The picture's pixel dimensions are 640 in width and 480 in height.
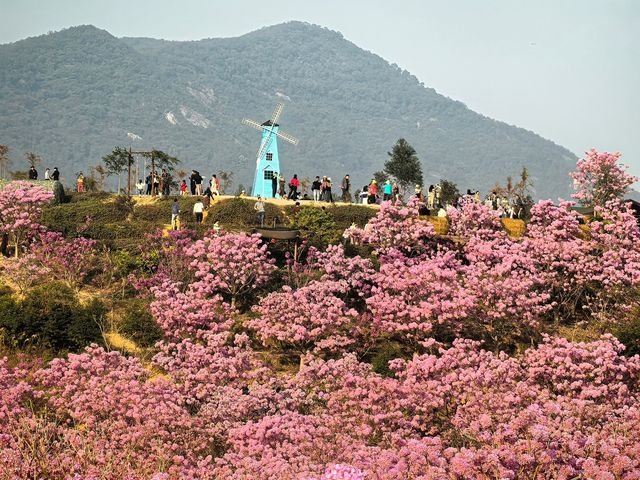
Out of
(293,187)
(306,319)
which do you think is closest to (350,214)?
(293,187)

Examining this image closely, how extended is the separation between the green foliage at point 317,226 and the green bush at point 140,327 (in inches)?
342

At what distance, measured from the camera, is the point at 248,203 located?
144 ft

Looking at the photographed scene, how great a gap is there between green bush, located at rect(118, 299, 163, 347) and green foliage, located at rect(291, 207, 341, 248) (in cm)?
869

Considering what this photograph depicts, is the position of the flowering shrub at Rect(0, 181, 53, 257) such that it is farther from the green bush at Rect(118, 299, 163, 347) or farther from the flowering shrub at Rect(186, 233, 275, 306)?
the green bush at Rect(118, 299, 163, 347)

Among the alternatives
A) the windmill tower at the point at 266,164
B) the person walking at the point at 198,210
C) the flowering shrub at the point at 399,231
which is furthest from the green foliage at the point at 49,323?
the windmill tower at the point at 266,164

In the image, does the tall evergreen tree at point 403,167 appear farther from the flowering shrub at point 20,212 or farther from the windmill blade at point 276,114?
the flowering shrub at point 20,212

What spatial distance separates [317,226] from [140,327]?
38.6 feet

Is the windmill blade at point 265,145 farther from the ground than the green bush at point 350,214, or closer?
farther from the ground

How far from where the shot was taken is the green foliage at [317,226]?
3653 cm

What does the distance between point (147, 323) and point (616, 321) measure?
48.7 ft

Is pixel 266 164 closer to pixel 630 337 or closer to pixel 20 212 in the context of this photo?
pixel 20 212

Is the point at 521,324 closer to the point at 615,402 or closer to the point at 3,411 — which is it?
the point at 615,402

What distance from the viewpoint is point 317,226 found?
38.8 m

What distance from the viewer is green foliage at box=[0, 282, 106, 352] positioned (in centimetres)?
2727
